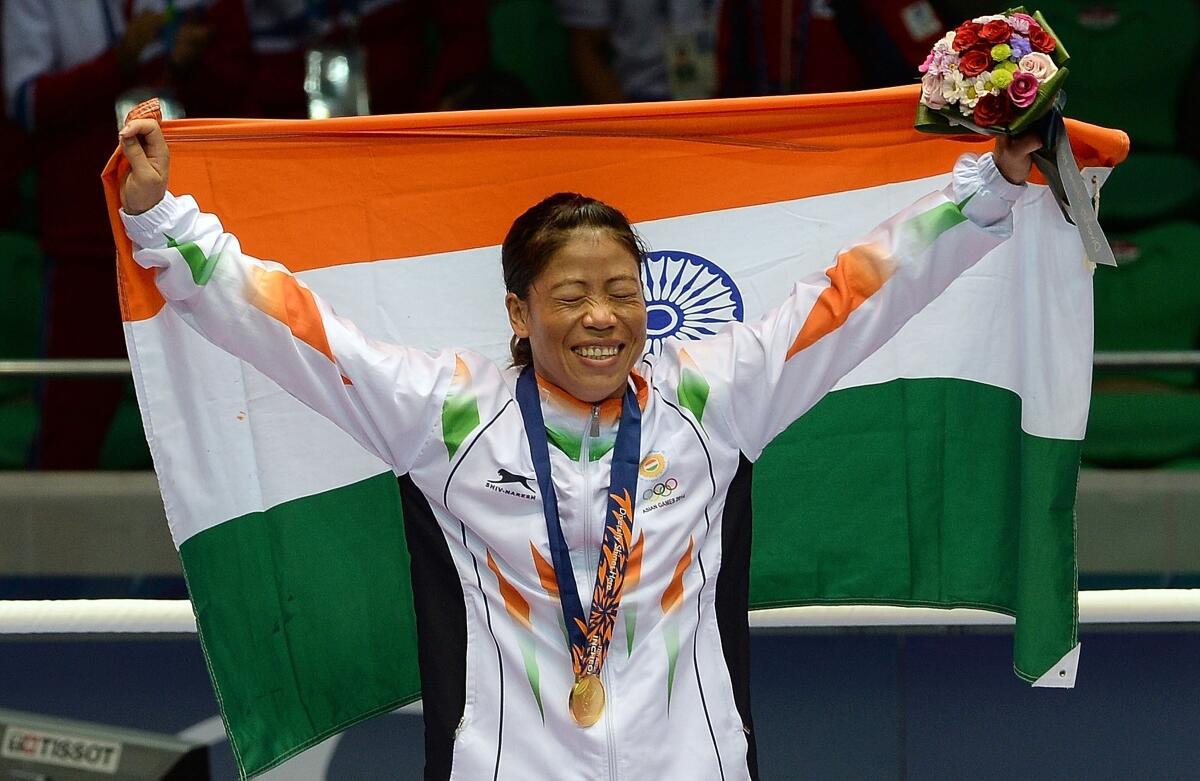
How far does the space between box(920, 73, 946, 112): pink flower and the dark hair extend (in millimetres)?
540

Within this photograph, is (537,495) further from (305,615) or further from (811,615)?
(811,615)

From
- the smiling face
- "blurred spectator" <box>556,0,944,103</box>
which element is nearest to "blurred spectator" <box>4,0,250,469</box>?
"blurred spectator" <box>556,0,944,103</box>

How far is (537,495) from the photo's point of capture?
2.54 metres

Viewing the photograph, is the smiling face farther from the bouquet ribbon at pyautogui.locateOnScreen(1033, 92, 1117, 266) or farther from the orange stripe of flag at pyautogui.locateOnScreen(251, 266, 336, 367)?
the bouquet ribbon at pyautogui.locateOnScreen(1033, 92, 1117, 266)

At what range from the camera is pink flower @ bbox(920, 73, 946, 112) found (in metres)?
2.63

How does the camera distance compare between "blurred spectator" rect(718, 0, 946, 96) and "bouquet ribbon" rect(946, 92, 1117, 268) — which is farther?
"blurred spectator" rect(718, 0, 946, 96)

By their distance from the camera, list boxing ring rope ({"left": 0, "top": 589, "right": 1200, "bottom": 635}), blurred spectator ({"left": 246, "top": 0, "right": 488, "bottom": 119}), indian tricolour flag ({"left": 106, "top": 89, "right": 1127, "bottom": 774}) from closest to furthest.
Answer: indian tricolour flag ({"left": 106, "top": 89, "right": 1127, "bottom": 774}) → boxing ring rope ({"left": 0, "top": 589, "right": 1200, "bottom": 635}) → blurred spectator ({"left": 246, "top": 0, "right": 488, "bottom": 119})

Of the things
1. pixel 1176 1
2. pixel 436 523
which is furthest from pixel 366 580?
pixel 1176 1

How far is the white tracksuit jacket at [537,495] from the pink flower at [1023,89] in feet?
0.55

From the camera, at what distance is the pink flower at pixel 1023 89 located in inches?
99.3

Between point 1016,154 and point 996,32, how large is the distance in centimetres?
20

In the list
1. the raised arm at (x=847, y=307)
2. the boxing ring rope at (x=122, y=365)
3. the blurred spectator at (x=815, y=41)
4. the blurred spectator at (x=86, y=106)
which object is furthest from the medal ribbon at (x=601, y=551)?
the blurred spectator at (x=86, y=106)

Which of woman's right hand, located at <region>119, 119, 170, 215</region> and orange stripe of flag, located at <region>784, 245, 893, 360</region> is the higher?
woman's right hand, located at <region>119, 119, 170, 215</region>

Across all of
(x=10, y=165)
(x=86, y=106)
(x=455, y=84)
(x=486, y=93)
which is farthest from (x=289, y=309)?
(x=10, y=165)
